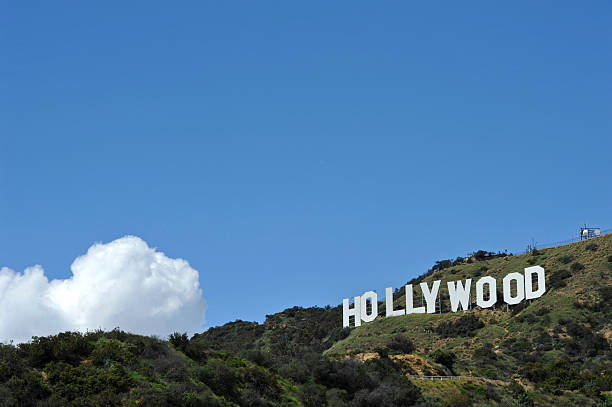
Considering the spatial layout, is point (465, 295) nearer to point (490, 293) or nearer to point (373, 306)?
point (490, 293)

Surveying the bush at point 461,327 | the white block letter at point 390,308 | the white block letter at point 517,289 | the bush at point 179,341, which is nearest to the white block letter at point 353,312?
the white block letter at point 390,308

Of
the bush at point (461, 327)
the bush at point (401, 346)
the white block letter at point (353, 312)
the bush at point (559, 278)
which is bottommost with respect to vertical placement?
the bush at point (401, 346)

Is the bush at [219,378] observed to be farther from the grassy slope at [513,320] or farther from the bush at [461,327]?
the bush at [461,327]

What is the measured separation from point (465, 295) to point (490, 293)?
350 cm

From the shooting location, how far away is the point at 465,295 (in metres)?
97.6

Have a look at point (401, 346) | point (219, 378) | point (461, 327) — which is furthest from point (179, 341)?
point (461, 327)

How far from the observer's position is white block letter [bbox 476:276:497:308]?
95.3m

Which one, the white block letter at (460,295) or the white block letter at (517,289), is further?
the white block letter at (460,295)

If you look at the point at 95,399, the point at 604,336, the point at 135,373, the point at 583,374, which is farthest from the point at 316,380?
the point at 604,336

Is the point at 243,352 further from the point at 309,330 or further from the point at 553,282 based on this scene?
the point at 309,330

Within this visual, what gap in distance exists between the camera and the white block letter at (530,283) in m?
91.6

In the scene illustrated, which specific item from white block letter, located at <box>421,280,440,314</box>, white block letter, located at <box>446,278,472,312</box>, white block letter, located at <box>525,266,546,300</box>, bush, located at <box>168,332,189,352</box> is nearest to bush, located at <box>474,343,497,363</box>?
white block letter, located at <box>525,266,546,300</box>

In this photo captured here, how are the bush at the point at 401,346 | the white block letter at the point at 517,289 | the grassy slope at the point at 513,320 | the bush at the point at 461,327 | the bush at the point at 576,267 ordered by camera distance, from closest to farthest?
the bush at the point at 401,346 < the grassy slope at the point at 513,320 < the bush at the point at 461,327 < the white block letter at the point at 517,289 < the bush at the point at 576,267

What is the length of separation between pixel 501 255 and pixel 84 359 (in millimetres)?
97086
